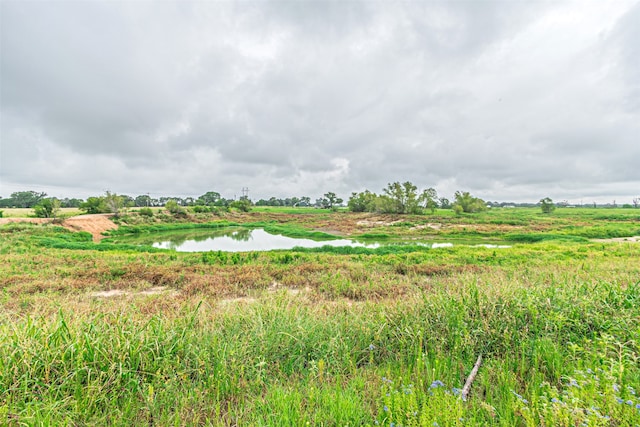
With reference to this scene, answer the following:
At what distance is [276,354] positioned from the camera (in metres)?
3.69

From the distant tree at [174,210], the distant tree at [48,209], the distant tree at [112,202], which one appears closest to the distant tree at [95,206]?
the distant tree at [112,202]

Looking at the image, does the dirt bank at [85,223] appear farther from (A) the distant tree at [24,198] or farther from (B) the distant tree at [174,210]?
(A) the distant tree at [24,198]

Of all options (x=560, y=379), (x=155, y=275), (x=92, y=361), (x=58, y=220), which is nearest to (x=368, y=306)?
(x=560, y=379)

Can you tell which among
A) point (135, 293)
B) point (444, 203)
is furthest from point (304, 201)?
point (135, 293)

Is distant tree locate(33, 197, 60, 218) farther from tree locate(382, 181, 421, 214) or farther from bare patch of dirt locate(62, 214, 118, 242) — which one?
tree locate(382, 181, 421, 214)

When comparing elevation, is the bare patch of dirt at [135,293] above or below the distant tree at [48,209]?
below

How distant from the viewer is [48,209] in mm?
36062

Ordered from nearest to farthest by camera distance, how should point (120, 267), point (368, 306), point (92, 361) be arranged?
point (92, 361), point (368, 306), point (120, 267)

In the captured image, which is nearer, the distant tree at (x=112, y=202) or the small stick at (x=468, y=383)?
the small stick at (x=468, y=383)

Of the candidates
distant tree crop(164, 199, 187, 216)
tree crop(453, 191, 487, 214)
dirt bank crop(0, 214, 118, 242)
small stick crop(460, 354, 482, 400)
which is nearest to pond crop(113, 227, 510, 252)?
dirt bank crop(0, 214, 118, 242)

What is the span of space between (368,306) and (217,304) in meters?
3.77

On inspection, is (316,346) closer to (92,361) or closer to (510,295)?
(92,361)

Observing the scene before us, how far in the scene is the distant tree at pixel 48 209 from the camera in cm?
3550

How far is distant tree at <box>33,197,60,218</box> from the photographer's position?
116 feet
